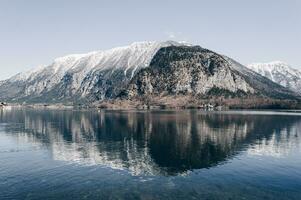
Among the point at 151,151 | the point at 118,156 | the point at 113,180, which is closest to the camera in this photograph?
the point at 113,180

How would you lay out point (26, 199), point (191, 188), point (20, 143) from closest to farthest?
point (26, 199) → point (191, 188) → point (20, 143)

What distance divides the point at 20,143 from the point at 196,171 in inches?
3663

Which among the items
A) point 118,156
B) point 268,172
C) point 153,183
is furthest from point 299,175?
point 118,156

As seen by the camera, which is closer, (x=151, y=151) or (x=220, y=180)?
(x=220, y=180)

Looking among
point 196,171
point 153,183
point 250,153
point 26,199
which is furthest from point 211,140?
point 26,199

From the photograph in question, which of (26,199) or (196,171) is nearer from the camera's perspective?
(26,199)

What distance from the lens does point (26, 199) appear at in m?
78.9

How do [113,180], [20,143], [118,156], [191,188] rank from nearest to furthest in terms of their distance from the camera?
[191,188] < [113,180] < [118,156] < [20,143]

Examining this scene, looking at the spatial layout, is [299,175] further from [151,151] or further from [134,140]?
[134,140]

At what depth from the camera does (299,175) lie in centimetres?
10362

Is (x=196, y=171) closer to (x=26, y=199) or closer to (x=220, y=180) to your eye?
(x=220, y=180)

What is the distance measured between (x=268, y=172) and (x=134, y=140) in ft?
269

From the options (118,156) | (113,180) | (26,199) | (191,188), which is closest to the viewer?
(26,199)

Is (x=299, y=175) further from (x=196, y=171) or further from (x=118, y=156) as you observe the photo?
(x=118, y=156)
